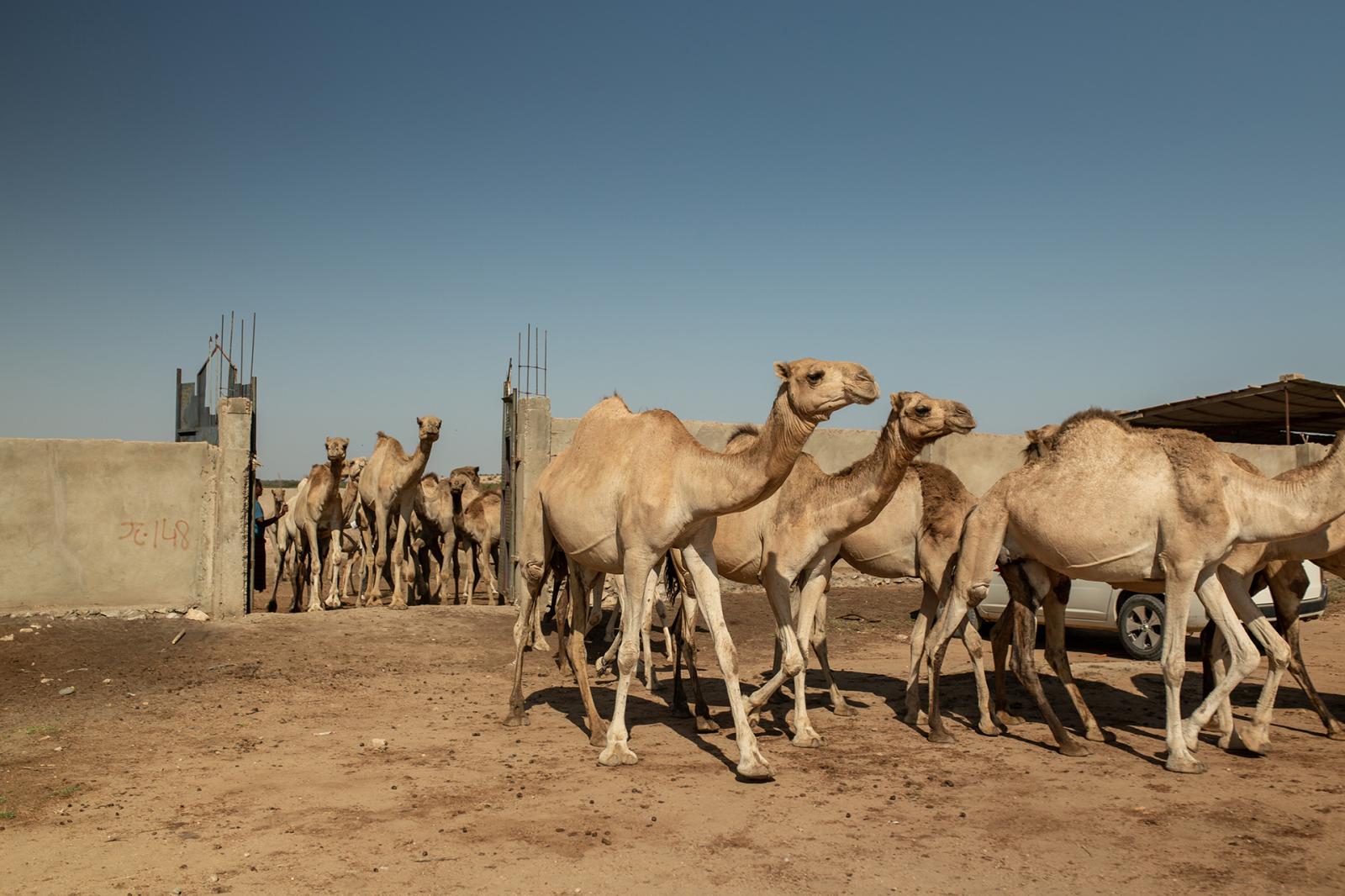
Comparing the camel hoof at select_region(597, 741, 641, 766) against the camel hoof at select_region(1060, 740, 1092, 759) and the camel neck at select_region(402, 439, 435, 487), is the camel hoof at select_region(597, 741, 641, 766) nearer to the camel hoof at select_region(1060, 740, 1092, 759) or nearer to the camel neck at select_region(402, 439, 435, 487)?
the camel hoof at select_region(1060, 740, 1092, 759)

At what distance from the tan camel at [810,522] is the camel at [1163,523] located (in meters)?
1.18

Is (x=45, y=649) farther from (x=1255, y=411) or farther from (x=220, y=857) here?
(x=1255, y=411)

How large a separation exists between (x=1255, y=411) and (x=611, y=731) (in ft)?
59.5

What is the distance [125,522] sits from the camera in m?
13.2

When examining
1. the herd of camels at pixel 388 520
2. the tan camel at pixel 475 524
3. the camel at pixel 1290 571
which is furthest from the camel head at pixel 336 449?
the camel at pixel 1290 571

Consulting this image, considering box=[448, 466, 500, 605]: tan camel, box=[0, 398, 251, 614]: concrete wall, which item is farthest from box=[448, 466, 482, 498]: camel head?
box=[0, 398, 251, 614]: concrete wall

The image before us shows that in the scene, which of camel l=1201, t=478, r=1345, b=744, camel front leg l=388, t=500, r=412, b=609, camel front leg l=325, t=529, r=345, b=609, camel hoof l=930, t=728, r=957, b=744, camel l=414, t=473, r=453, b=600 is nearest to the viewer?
camel l=1201, t=478, r=1345, b=744

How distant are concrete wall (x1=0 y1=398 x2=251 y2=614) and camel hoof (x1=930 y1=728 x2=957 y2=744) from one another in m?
9.72

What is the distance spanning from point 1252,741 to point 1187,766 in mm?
Answer: 969

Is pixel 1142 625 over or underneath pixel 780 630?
underneath

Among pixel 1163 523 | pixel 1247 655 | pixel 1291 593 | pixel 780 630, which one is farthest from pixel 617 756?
pixel 1291 593

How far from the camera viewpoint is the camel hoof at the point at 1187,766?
7.34 metres

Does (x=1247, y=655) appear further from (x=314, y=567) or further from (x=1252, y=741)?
(x=314, y=567)

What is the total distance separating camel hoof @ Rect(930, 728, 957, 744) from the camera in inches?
331
